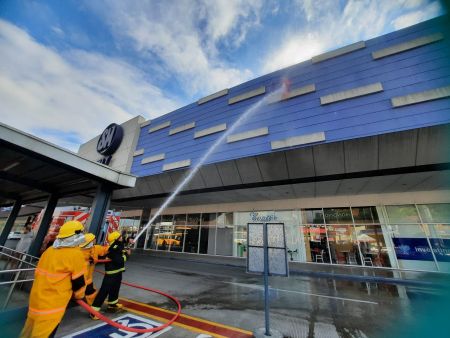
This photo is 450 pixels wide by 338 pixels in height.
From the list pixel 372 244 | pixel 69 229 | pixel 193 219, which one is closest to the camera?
pixel 69 229

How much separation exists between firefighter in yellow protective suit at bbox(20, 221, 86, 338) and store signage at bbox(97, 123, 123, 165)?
18.6 meters

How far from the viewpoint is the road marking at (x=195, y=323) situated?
4320 mm

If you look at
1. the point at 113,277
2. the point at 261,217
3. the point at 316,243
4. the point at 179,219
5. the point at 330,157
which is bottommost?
the point at 113,277

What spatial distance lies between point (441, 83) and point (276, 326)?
39.1ft

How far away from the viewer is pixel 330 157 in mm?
10734

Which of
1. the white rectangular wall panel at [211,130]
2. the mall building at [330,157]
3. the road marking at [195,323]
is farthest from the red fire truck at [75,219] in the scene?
the white rectangular wall panel at [211,130]

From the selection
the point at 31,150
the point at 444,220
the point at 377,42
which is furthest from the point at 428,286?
the point at 31,150

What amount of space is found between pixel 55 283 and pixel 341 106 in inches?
488

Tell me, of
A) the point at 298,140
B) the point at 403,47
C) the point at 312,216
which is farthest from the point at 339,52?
the point at 312,216

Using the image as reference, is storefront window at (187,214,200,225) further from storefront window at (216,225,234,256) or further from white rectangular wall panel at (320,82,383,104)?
white rectangular wall panel at (320,82,383,104)

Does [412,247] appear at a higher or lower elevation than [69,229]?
higher

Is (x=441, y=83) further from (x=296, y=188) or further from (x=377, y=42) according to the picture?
(x=296, y=188)

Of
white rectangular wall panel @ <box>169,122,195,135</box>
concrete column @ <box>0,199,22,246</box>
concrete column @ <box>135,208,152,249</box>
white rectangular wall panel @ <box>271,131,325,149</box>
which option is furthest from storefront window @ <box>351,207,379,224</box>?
concrete column @ <box>0,199,22,246</box>

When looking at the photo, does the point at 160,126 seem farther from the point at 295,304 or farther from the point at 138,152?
the point at 295,304
